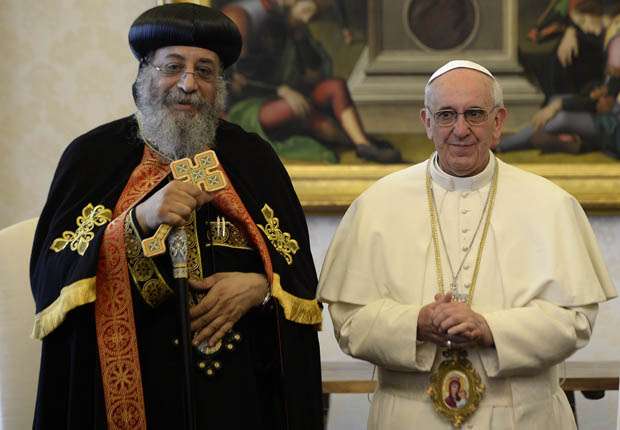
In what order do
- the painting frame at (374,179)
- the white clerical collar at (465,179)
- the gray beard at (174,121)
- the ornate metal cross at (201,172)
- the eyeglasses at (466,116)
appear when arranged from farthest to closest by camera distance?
the painting frame at (374,179) → the white clerical collar at (465,179) → the eyeglasses at (466,116) → the gray beard at (174,121) → the ornate metal cross at (201,172)

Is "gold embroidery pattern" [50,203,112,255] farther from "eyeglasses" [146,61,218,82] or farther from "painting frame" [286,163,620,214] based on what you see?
"painting frame" [286,163,620,214]

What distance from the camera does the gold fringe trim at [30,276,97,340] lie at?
11.1ft

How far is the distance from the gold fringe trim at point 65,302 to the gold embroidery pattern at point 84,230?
128 mm

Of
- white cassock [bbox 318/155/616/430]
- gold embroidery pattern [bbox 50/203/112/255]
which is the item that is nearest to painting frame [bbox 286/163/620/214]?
white cassock [bbox 318/155/616/430]

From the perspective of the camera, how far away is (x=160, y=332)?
3.57 meters

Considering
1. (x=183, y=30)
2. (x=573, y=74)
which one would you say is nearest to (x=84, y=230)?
(x=183, y=30)

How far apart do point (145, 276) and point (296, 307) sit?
480 millimetres

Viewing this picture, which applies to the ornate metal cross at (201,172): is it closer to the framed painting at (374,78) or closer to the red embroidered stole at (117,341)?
the red embroidered stole at (117,341)

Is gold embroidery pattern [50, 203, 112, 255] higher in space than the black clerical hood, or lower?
lower

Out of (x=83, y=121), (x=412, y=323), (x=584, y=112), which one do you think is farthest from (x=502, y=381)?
(x=83, y=121)

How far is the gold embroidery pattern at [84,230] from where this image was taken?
3.50 metres

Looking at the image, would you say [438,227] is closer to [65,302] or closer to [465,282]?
[465,282]

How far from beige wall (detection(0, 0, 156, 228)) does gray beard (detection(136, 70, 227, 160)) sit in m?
2.07

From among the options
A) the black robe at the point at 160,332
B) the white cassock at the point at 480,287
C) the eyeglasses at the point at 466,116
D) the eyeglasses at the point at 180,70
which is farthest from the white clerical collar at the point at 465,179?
the eyeglasses at the point at 180,70
